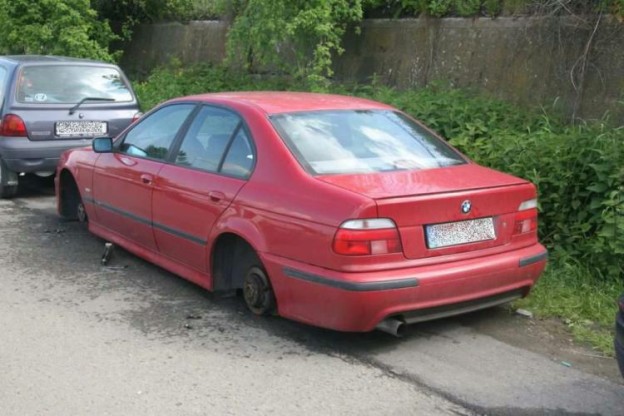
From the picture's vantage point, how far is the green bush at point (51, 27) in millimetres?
14156

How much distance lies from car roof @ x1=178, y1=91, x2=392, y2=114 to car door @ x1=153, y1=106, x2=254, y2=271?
0.40 ft

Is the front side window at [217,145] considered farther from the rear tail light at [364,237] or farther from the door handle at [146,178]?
the rear tail light at [364,237]

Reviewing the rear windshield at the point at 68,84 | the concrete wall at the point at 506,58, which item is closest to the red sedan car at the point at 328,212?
the concrete wall at the point at 506,58

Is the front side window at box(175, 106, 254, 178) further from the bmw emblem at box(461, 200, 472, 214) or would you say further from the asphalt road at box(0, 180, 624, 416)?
the bmw emblem at box(461, 200, 472, 214)

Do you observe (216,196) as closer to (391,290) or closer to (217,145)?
(217,145)

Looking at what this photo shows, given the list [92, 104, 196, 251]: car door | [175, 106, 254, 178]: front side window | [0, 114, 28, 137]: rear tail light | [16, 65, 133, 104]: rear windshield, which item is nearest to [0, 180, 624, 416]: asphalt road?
[92, 104, 196, 251]: car door

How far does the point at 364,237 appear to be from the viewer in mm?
4371

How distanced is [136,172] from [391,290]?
2684mm

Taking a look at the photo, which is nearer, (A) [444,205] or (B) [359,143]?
(A) [444,205]

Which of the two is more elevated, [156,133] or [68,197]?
[156,133]

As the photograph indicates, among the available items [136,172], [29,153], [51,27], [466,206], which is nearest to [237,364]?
[466,206]

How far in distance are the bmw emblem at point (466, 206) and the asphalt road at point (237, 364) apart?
2.72 feet

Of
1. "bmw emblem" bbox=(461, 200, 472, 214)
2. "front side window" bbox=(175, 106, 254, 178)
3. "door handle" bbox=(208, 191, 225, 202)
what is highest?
"front side window" bbox=(175, 106, 254, 178)

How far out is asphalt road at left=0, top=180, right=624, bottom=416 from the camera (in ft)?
13.2
